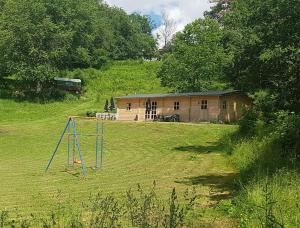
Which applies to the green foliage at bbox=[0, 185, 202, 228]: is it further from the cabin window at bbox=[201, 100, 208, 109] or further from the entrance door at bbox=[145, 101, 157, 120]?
the entrance door at bbox=[145, 101, 157, 120]

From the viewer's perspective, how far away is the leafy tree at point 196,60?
43781 mm

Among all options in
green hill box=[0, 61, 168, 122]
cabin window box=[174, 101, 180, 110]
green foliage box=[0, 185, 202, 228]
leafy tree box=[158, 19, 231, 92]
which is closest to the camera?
green foliage box=[0, 185, 202, 228]

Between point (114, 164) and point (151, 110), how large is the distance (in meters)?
23.6

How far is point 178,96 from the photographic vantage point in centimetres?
3891

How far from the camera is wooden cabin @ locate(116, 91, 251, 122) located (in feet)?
121

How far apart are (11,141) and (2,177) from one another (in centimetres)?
1339

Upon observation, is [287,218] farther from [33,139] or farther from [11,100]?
[11,100]

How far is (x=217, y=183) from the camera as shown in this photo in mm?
12859

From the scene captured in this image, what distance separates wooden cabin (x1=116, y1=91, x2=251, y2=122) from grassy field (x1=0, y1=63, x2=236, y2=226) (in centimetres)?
577

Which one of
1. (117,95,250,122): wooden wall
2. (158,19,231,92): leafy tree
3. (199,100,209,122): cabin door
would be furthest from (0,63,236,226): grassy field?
(158,19,231,92): leafy tree

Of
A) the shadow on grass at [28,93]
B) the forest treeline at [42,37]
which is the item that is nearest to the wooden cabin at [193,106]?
the shadow on grass at [28,93]

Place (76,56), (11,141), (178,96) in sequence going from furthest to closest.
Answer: (76,56) → (178,96) → (11,141)

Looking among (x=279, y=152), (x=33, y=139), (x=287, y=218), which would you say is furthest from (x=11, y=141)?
(x=287, y=218)

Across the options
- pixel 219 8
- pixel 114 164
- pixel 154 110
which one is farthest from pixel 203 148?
pixel 219 8
